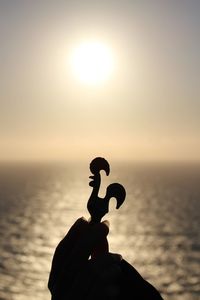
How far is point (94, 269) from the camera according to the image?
6434 mm

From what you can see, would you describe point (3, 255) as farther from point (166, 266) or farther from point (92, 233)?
point (92, 233)

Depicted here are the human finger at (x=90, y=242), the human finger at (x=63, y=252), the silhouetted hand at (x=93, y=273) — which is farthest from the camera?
the human finger at (x=63, y=252)

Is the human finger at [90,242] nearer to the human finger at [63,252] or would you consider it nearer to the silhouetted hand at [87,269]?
the silhouetted hand at [87,269]

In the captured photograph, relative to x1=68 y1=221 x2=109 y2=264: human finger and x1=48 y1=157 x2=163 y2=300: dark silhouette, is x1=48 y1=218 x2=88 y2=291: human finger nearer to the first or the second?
x1=48 y1=157 x2=163 y2=300: dark silhouette

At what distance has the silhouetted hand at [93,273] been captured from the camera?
20.4 feet

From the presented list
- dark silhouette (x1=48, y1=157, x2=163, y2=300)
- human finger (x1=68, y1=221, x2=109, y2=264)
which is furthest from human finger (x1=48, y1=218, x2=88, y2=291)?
human finger (x1=68, y1=221, x2=109, y2=264)

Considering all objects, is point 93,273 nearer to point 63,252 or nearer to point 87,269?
point 87,269

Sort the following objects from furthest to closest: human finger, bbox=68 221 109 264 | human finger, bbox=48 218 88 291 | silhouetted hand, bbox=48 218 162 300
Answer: human finger, bbox=48 218 88 291, human finger, bbox=68 221 109 264, silhouetted hand, bbox=48 218 162 300

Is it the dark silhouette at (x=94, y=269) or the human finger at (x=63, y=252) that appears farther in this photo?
the human finger at (x=63, y=252)

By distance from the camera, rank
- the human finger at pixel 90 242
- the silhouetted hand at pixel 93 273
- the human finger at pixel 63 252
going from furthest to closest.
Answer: the human finger at pixel 63 252 → the human finger at pixel 90 242 → the silhouetted hand at pixel 93 273

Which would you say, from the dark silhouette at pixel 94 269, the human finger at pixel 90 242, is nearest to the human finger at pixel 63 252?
the dark silhouette at pixel 94 269

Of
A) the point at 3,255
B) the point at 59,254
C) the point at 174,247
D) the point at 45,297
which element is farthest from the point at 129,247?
the point at 59,254

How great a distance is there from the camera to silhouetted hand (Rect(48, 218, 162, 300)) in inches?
244

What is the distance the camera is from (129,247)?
17575cm
